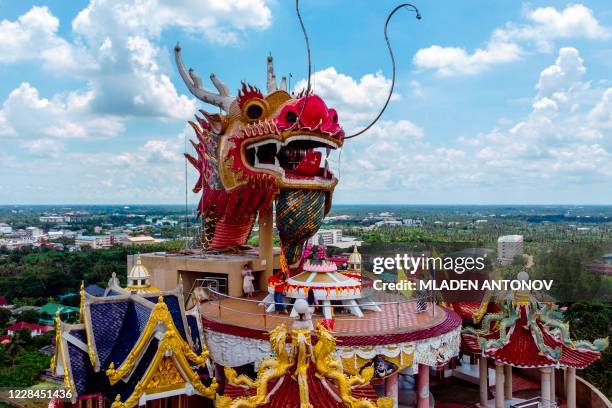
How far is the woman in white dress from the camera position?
16141 millimetres

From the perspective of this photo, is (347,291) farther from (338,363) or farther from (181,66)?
(181,66)

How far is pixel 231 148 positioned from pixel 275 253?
4.72 meters

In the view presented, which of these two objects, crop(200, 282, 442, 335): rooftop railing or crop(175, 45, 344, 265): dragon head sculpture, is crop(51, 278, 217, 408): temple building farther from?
crop(175, 45, 344, 265): dragon head sculpture

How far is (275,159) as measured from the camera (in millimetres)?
16703

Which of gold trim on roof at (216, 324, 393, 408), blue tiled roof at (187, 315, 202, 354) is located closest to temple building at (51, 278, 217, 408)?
blue tiled roof at (187, 315, 202, 354)

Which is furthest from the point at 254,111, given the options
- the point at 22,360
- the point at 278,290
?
the point at 22,360

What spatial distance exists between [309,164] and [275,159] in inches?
69.9

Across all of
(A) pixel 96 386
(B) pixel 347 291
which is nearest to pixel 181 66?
(B) pixel 347 291

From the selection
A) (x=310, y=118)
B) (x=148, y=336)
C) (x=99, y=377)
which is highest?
(x=310, y=118)

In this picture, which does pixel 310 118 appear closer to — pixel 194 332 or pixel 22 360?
pixel 194 332

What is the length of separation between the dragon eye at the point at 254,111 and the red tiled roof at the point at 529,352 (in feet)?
30.3

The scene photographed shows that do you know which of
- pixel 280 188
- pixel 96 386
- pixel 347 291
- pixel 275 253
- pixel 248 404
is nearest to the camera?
pixel 248 404

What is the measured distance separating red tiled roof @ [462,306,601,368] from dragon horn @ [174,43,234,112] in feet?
37.3

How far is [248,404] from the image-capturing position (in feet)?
23.9
